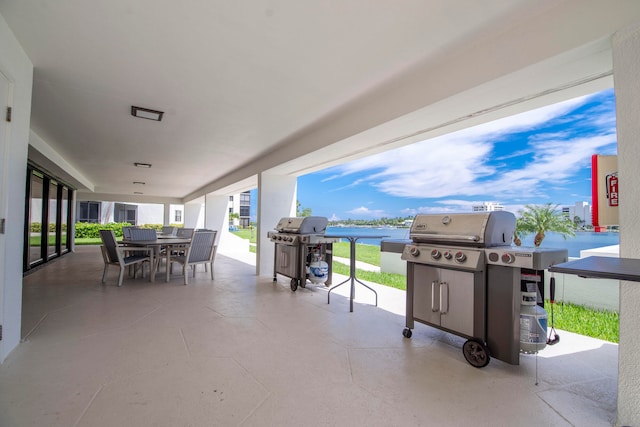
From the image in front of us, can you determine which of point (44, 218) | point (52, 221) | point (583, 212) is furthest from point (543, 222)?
point (52, 221)

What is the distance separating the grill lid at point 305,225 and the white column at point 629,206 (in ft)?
11.8

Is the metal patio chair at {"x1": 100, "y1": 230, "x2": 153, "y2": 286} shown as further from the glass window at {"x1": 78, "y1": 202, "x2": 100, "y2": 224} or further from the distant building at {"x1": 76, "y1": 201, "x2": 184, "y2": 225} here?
the glass window at {"x1": 78, "y1": 202, "x2": 100, "y2": 224}

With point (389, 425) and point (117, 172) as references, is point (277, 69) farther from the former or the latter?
point (117, 172)

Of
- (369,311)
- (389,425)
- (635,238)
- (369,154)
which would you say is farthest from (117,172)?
(635,238)

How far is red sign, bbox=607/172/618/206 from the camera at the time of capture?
1.73 m

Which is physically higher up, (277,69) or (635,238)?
(277,69)

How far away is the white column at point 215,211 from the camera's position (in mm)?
11602

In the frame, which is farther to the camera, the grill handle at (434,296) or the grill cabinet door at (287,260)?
the grill cabinet door at (287,260)

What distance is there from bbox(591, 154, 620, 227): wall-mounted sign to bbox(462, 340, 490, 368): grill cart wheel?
1.13 metres

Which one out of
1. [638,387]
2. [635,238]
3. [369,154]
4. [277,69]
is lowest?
[638,387]

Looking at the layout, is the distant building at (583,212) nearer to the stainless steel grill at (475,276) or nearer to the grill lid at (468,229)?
the stainless steel grill at (475,276)

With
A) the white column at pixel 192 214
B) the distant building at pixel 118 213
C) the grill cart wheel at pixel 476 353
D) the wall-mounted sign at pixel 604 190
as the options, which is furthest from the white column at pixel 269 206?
the distant building at pixel 118 213

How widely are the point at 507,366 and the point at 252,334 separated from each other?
2157 mm

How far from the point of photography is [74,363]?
2.18 meters
